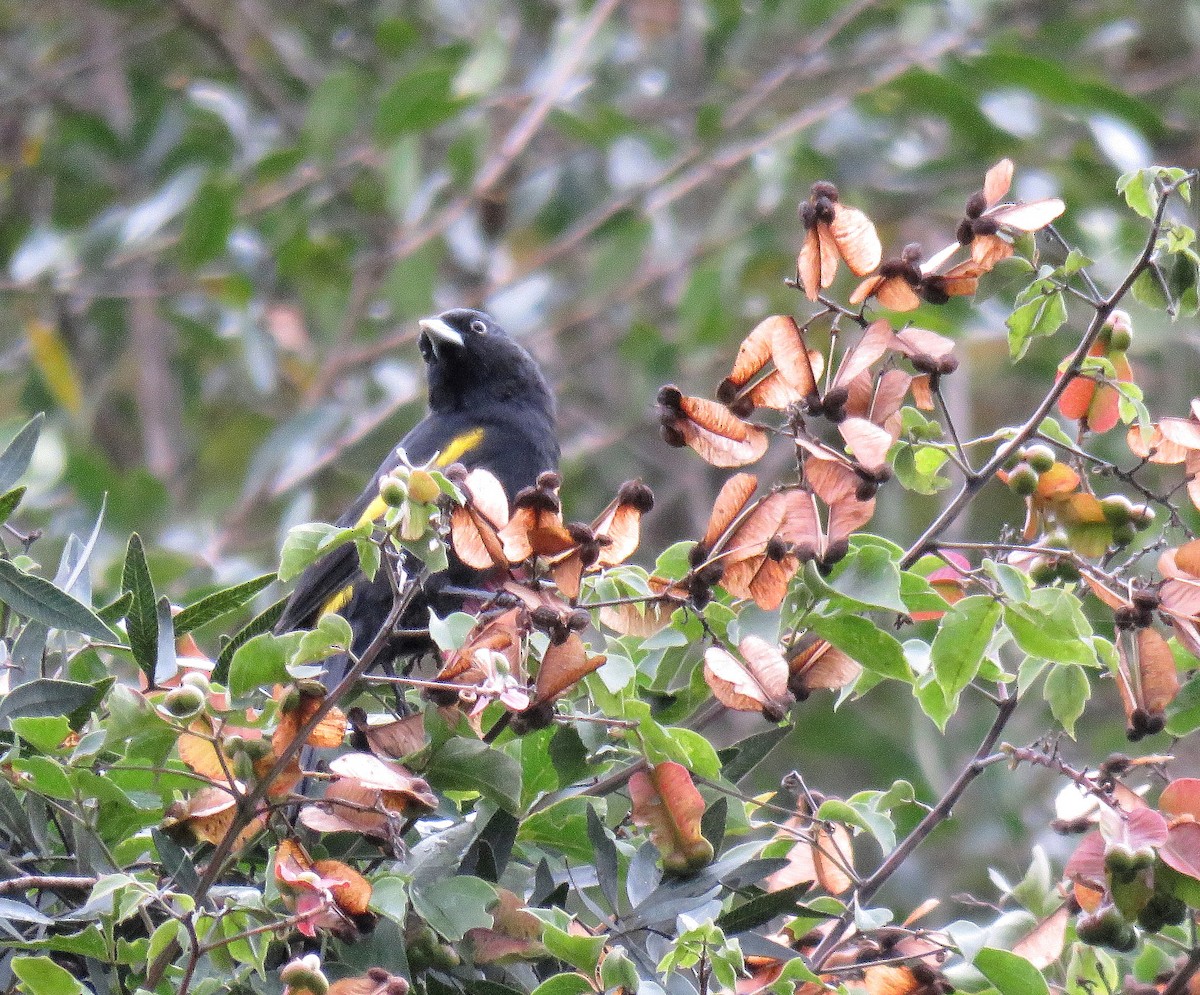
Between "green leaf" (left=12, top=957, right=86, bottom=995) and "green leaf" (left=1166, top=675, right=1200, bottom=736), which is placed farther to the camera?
"green leaf" (left=1166, top=675, right=1200, bottom=736)

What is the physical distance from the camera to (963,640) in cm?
154

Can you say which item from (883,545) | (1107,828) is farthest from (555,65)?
(1107,828)

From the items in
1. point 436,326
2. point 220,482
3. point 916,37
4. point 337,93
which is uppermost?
point 337,93

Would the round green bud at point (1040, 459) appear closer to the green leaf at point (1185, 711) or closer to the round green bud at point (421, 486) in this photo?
the green leaf at point (1185, 711)

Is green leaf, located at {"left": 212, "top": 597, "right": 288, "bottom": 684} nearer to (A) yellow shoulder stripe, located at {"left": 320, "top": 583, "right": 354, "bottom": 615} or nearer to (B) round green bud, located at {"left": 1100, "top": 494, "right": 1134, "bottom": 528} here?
(B) round green bud, located at {"left": 1100, "top": 494, "right": 1134, "bottom": 528}

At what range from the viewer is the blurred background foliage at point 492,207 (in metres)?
5.12

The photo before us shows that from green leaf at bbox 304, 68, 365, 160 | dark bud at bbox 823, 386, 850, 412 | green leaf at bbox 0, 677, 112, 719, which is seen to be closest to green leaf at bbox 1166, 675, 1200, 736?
dark bud at bbox 823, 386, 850, 412

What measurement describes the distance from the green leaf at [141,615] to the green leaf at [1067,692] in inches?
37.5

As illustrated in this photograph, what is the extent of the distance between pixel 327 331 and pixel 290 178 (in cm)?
62

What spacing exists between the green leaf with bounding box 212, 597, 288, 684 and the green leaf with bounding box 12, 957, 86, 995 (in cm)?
43

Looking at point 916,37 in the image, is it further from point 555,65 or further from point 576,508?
point 576,508

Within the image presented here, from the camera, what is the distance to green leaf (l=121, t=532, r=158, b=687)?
1646 millimetres

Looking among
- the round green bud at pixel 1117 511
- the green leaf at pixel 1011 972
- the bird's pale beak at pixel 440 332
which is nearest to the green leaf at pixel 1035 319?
the round green bud at pixel 1117 511

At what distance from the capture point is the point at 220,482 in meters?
6.14
